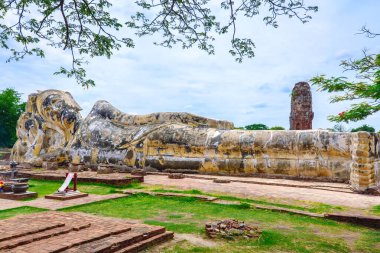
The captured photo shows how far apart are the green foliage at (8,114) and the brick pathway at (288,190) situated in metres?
22.2

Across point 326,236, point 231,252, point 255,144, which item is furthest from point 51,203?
point 255,144

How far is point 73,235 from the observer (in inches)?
139

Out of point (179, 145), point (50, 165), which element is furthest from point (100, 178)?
point (50, 165)

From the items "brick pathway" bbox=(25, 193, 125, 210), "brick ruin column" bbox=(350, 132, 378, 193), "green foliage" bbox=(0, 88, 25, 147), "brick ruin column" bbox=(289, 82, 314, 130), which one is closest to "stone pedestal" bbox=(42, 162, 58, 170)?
"brick pathway" bbox=(25, 193, 125, 210)

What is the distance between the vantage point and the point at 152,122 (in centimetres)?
1134

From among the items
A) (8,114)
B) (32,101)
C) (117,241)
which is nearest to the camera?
(117,241)

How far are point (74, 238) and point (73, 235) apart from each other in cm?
13

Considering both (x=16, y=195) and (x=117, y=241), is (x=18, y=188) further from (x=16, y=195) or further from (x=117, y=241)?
(x=117, y=241)

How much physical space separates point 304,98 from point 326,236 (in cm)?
1397

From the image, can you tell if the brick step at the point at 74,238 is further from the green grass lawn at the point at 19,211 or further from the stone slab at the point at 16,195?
Result: the stone slab at the point at 16,195

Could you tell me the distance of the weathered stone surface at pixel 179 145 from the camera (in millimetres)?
8281

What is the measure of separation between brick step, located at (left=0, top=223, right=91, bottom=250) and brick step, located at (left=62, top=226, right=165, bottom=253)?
1.52 ft

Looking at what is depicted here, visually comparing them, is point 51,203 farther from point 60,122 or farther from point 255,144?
point 60,122

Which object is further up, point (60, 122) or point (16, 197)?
point (60, 122)
